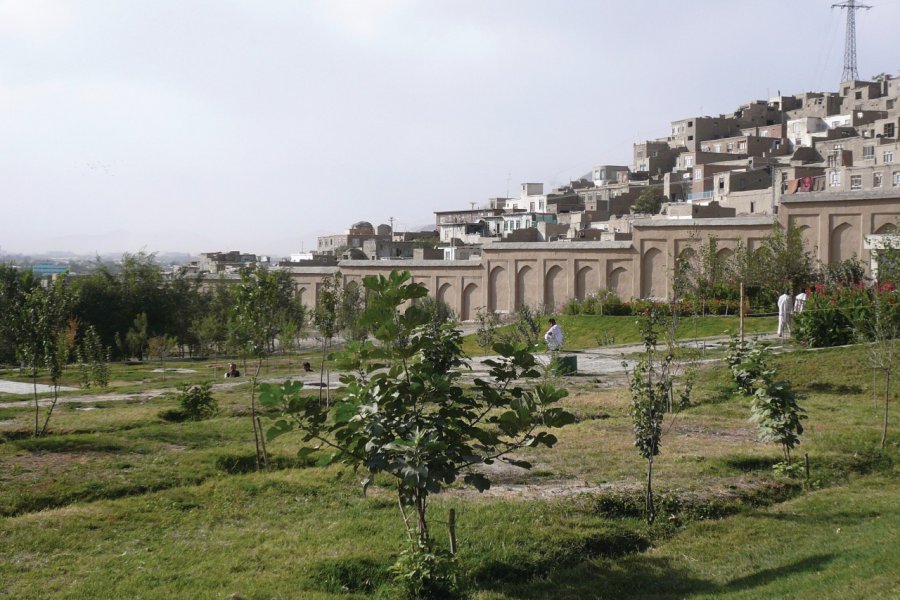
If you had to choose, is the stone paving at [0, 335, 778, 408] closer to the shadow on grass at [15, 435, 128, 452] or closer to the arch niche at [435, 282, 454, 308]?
the shadow on grass at [15, 435, 128, 452]

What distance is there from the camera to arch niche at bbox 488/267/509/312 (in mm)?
42656

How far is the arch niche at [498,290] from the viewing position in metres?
42.7

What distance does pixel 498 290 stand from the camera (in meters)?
43.2

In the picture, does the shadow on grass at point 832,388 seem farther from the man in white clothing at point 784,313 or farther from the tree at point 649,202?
the tree at point 649,202

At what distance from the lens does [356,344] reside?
762 centimetres

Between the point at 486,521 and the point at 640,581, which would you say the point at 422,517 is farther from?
the point at 640,581

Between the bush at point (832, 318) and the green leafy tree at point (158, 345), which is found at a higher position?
the bush at point (832, 318)

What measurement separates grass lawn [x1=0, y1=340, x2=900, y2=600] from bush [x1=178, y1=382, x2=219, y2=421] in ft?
8.47

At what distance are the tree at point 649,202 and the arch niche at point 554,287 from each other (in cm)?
3268

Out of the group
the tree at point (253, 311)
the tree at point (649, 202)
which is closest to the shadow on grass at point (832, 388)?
the tree at point (253, 311)

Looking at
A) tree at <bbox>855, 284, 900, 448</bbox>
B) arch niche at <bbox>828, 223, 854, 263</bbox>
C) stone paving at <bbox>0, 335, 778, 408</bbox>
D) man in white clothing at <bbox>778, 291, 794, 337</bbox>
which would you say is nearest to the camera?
tree at <bbox>855, 284, 900, 448</bbox>

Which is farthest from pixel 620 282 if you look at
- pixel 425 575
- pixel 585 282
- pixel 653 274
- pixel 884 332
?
pixel 425 575

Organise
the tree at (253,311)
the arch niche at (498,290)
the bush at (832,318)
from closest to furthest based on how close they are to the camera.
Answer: the tree at (253,311) → the bush at (832,318) → the arch niche at (498,290)

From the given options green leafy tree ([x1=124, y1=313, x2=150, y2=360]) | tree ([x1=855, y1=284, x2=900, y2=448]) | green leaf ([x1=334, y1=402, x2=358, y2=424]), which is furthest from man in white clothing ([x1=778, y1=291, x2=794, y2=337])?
green leafy tree ([x1=124, y1=313, x2=150, y2=360])
